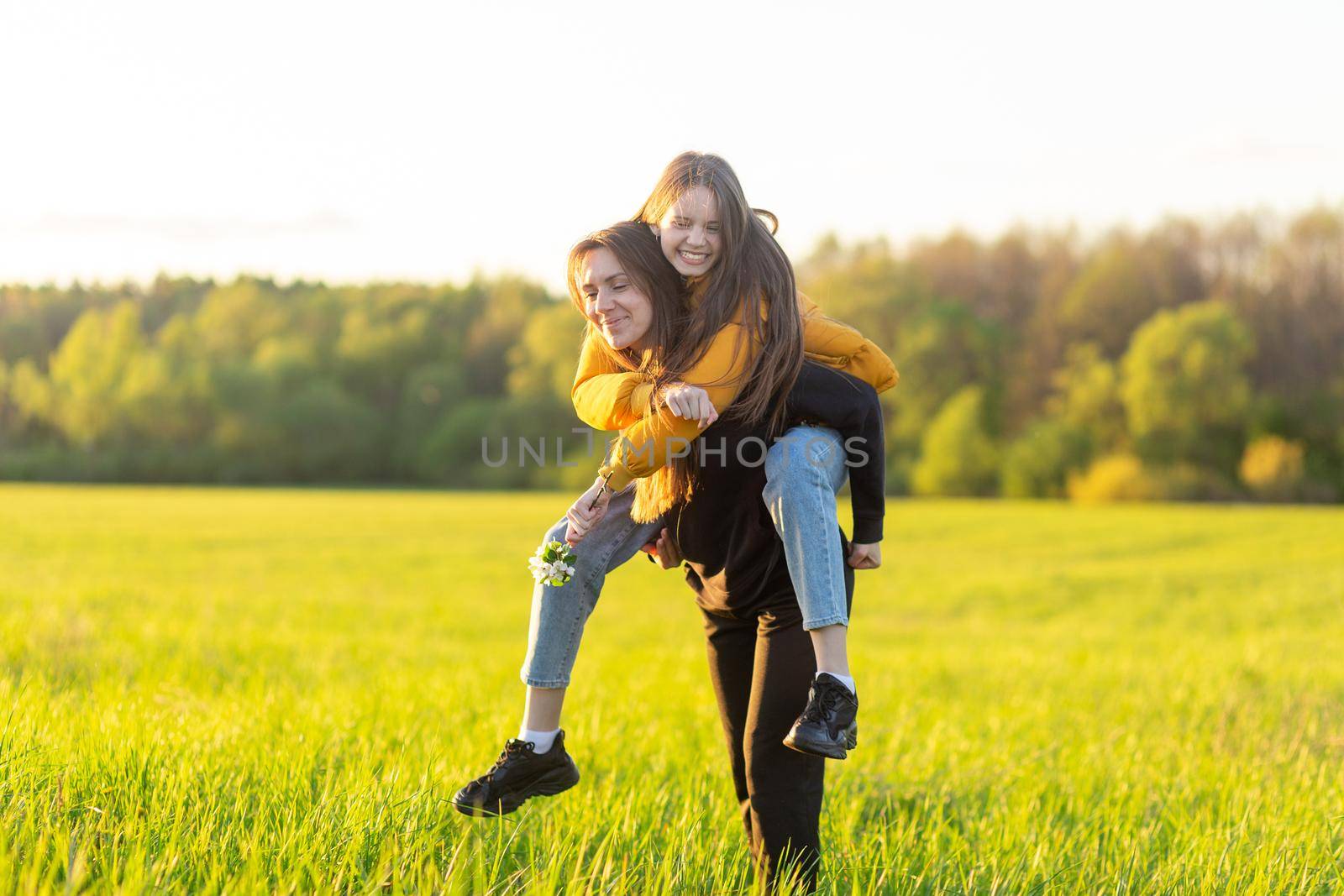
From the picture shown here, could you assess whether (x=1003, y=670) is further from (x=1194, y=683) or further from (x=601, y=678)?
(x=601, y=678)

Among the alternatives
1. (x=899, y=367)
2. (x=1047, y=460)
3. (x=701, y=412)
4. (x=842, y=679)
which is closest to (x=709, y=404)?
(x=701, y=412)

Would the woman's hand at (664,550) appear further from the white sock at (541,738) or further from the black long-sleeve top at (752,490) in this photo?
the white sock at (541,738)

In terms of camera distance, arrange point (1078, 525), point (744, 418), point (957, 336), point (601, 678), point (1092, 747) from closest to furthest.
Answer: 1. point (744, 418)
2. point (1092, 747)
3. point (601, 678)
4. point (1078, 525)
5. point (957, 336)

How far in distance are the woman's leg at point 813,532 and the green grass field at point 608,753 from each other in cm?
77

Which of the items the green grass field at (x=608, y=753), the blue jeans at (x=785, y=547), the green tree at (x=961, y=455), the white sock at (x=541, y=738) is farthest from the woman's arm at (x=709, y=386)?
the green tree at (x=961, y=455)

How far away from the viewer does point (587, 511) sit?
3.08m

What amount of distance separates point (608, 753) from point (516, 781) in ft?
6.12

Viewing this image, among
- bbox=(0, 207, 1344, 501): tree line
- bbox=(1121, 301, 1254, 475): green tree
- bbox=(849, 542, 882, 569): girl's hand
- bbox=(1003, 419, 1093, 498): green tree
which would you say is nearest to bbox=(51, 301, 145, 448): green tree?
bbox=(0, 207, 1344, 501): tree line

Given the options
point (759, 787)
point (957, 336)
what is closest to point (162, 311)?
point (957, 336)

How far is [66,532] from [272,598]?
1525 cm

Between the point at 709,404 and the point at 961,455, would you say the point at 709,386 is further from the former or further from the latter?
the point at 961,455

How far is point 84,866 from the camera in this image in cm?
238

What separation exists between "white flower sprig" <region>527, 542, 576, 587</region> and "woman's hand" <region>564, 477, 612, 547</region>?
0.04 m

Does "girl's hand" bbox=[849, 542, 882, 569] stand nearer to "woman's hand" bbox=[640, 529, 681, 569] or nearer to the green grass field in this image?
"woman's hand" bbox=[640, 529, 681, 569]
